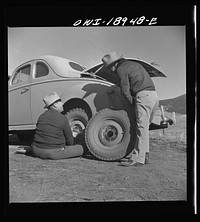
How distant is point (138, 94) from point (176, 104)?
57 centimetres

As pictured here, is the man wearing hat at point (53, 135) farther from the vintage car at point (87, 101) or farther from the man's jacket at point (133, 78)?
the man's jacket at point (133, 78)

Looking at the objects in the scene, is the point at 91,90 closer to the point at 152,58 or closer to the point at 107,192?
the point at 152,58

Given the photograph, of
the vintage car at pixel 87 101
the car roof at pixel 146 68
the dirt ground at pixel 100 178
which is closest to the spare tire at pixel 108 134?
the vintage car at pixel 87 101

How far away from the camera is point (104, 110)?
5570mm

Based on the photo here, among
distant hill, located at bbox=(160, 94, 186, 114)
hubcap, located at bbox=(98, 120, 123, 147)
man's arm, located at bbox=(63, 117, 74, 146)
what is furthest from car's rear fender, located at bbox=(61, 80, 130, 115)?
distant hill, located at bbox=(160, 94, 186, 114)

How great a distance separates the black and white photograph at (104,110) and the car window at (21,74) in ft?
0.05

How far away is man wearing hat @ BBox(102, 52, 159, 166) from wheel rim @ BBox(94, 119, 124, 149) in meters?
0.26

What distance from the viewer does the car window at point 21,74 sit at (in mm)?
5602

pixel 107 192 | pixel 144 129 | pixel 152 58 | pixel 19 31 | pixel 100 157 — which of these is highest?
pixel 19 31

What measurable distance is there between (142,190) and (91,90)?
1.62m

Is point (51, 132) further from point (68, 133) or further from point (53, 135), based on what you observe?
point (68, 133)

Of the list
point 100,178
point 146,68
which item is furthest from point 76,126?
point 146,68

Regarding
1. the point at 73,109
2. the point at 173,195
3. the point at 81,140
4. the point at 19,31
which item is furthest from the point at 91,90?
the point at 173,195

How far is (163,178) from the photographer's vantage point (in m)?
5.55
